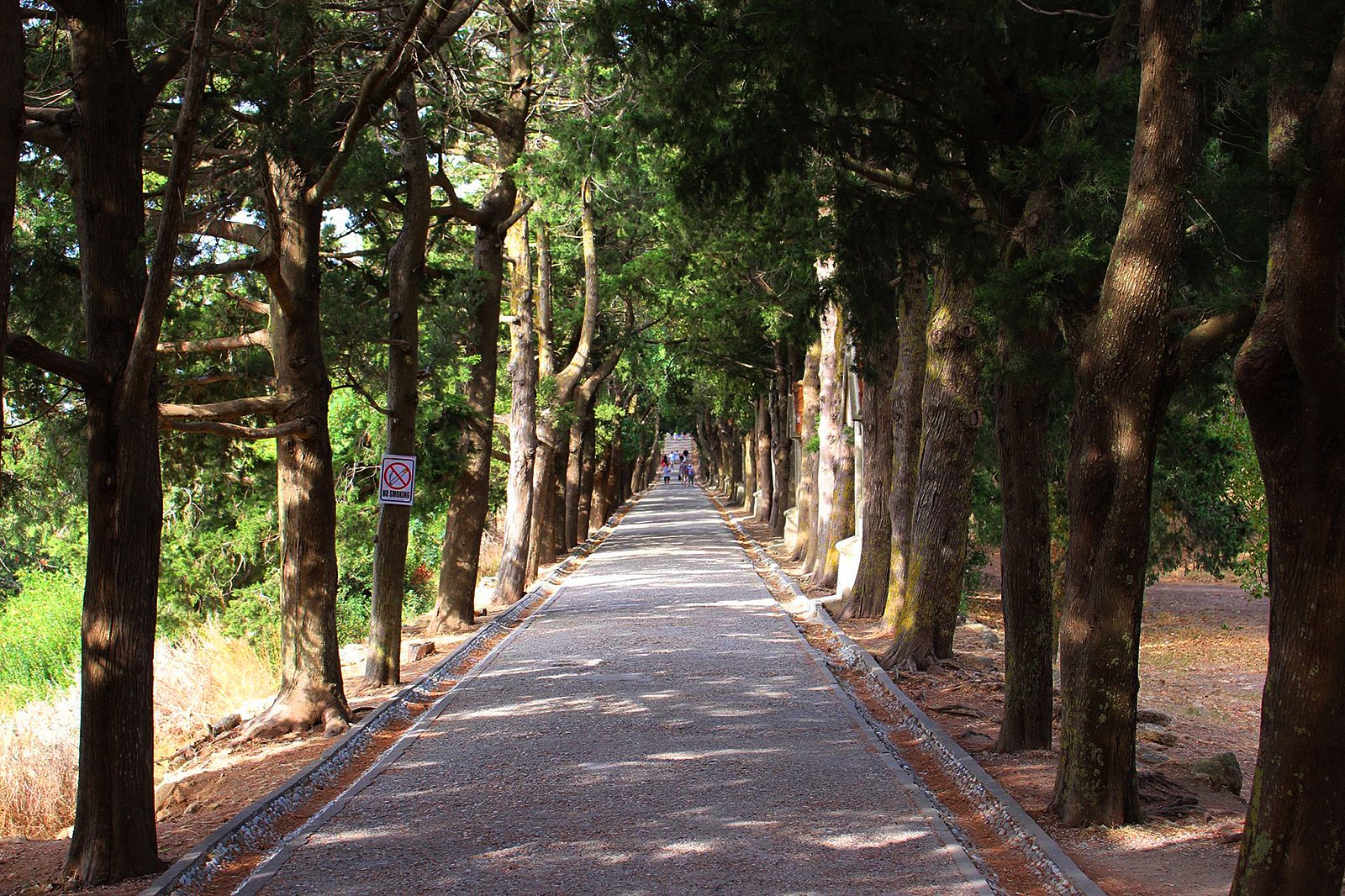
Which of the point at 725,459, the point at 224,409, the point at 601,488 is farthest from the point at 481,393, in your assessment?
the point at 725,459

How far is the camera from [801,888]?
6.65m

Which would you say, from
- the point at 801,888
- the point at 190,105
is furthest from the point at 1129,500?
the point at 190,105

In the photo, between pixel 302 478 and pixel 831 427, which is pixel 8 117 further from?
pixel 831 427

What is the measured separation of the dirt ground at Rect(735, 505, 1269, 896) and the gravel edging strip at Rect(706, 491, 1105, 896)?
0.16 m

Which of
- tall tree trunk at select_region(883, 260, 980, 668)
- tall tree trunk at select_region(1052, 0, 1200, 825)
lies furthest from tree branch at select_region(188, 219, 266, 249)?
tall tree trunk at select_region(1052, 0, 1200, 825)

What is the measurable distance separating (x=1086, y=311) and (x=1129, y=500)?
55.5 inches

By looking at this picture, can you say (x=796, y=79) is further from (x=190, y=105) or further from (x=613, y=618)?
(x=613, y=618)

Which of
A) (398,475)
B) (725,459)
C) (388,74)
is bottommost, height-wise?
(398,475)

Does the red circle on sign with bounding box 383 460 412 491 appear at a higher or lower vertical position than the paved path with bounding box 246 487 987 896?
higher

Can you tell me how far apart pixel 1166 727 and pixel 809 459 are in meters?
16.5

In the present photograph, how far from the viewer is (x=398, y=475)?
14547 millimetres

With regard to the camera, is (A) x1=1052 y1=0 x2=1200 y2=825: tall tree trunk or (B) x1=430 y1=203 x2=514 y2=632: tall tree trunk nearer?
(A) x1=1052 y1=0 x2=1200 y2=825: tall tree trunk

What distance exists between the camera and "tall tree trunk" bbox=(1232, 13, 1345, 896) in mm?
5102

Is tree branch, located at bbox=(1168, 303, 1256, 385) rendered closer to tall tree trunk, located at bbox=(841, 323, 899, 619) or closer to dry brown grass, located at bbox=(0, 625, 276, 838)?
dry brown grass, located at bbox=(0, 625, 276, 838)
